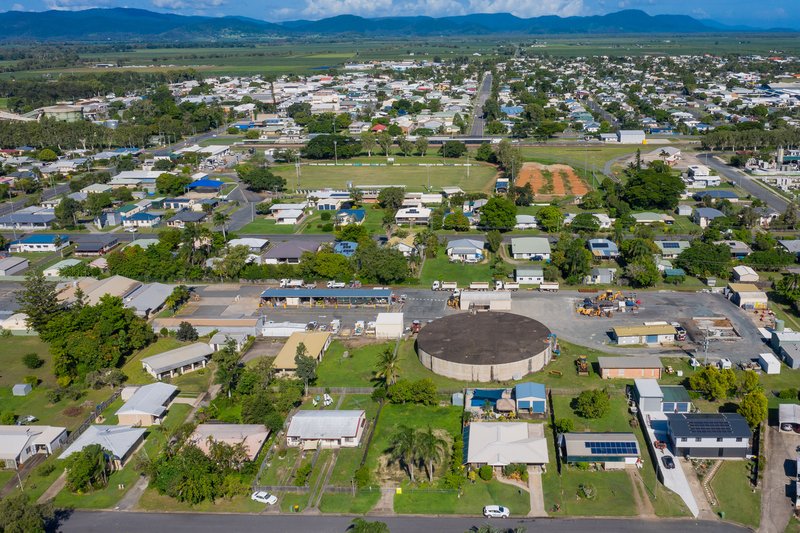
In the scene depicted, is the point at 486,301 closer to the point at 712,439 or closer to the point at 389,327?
the point at 389,327

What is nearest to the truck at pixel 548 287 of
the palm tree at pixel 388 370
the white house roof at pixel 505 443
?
the palm tree at pixel 388 370

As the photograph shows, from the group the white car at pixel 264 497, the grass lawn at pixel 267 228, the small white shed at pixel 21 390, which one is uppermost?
the white car at pixel 264 497

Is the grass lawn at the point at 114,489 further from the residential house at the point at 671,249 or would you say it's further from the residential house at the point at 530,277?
the residential house at the point at 671,249

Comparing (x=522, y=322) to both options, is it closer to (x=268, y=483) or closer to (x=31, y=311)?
(x=268, y=483)

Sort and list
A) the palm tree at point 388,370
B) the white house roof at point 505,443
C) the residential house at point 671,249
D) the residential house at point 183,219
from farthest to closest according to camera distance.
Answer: the residential house at point 183,219, the residential house at point 671,249, the palm tree at point 388,370, the white house roof at point 505,443

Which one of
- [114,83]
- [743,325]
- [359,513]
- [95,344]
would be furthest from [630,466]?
[114,83]

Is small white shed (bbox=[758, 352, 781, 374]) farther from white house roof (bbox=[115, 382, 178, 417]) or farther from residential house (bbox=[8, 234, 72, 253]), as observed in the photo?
residential house (bbox=[8, 234, 72, 253])
